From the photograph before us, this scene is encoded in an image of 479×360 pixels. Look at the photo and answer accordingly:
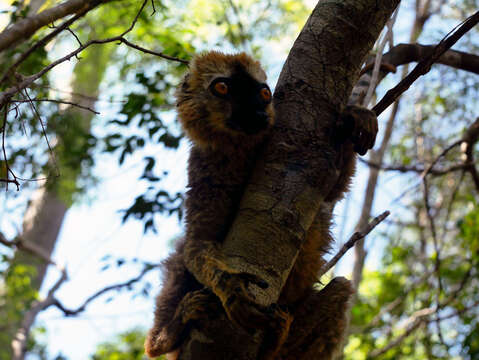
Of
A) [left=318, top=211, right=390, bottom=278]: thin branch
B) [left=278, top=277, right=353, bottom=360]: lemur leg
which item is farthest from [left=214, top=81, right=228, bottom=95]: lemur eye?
[left=278, top=277, right=353, bottom=360]: lemur leg

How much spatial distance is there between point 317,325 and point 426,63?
1.93m

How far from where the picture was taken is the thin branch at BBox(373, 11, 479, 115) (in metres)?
2.63

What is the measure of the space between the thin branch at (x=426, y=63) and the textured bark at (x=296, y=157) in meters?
0.24

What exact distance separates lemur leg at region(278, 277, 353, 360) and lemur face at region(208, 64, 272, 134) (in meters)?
1.32

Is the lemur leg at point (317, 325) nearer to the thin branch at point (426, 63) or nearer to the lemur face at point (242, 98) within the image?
the lemur face at point (242, 98)

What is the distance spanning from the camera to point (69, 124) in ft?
22.5

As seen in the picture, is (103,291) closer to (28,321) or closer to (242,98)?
(28,321)

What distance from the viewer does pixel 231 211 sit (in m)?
3.28

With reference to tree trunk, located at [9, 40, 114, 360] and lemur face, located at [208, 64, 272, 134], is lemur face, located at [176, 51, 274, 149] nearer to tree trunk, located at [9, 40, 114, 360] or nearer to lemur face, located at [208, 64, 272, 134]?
lemur face, located at [208, 64, 272, 134]

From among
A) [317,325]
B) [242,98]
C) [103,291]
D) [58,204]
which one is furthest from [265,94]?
[58,204]

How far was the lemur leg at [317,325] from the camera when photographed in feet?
11.1

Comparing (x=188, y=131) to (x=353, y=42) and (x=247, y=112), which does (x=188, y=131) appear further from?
(x=353, y=42)

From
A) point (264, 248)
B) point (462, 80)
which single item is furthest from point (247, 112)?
point (462, 80)

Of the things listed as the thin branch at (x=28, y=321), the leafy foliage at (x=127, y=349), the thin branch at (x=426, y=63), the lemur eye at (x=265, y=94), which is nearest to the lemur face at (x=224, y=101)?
the lemur eye at (x=265, y=94)
